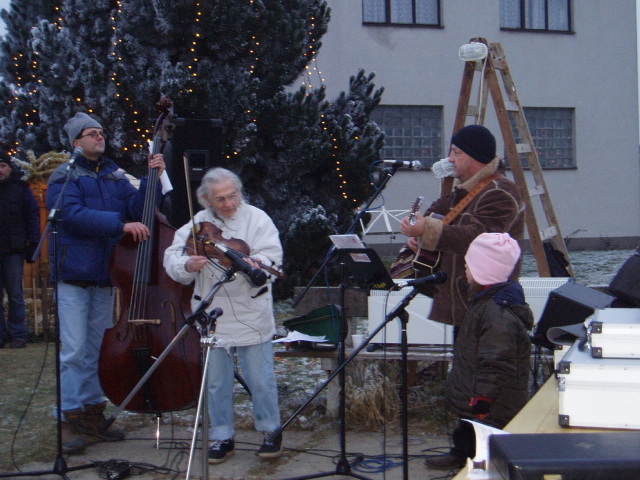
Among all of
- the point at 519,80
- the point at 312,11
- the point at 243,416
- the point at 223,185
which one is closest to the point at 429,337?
the point at 243,416

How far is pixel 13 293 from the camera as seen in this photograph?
24.1 feet

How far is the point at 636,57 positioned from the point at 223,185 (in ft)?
50.3

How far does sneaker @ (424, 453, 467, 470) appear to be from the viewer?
4.01 m

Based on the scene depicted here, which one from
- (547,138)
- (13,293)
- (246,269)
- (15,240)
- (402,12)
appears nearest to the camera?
(246,269)

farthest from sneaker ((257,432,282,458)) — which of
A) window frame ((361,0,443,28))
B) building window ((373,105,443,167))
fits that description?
window frame ((361,0,443,28))

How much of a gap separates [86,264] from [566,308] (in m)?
2.76

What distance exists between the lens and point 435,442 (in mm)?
4629

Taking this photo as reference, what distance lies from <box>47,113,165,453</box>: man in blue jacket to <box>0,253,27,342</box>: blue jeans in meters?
2.98

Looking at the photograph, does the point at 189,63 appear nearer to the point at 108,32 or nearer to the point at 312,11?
the point at 108,32

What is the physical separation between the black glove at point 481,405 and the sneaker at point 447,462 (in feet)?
2.40

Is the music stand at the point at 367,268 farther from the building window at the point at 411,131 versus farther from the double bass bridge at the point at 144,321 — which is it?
the building window at the point at 411,131

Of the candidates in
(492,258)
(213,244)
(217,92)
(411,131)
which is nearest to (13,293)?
(217,92)

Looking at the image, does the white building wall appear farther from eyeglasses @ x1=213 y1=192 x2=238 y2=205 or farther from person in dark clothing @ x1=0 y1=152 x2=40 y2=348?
eyeglasses @ x1=213 y1=192 x2=238 y2=205

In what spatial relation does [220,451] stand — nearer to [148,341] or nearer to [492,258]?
[148,341]
